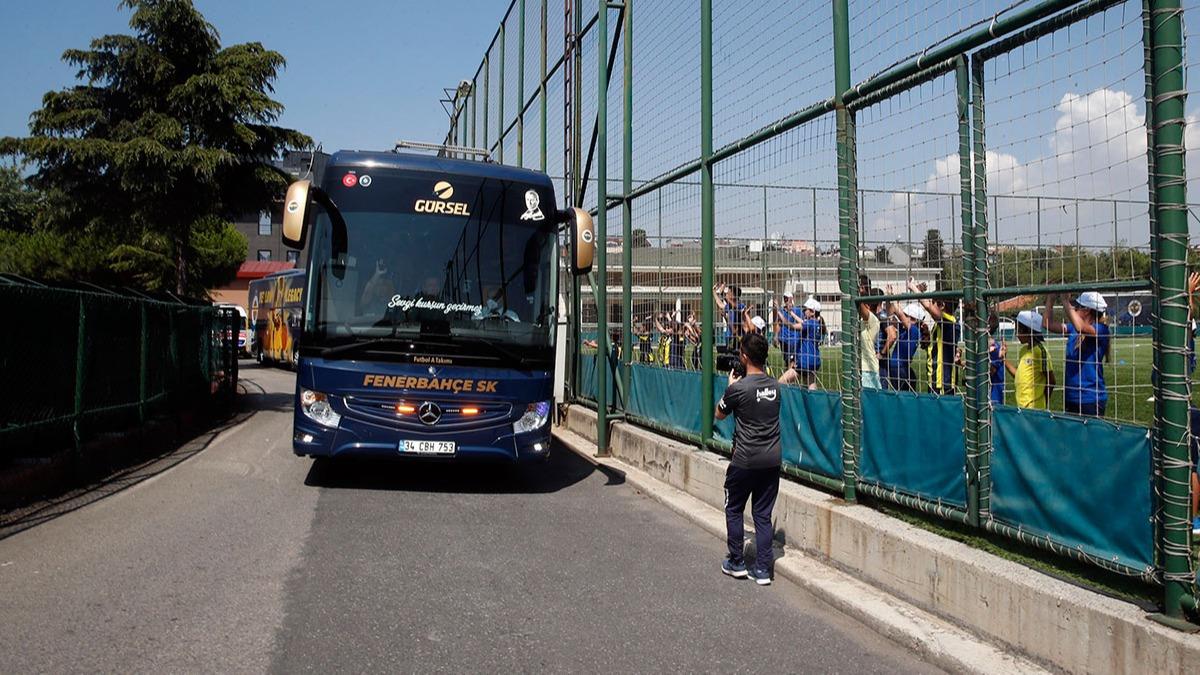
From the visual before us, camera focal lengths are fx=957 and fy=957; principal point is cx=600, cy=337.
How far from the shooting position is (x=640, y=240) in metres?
11.8

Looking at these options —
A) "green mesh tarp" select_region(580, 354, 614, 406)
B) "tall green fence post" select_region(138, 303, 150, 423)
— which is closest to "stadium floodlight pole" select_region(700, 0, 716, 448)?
"green mesh tarp" select_region(580, 354, 614, 406)

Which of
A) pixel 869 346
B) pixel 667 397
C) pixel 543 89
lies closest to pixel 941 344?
pixel 869 346

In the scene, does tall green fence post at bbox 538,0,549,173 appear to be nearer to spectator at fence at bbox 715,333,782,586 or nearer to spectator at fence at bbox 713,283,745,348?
spectator at fence at bbox 713,283,745,348

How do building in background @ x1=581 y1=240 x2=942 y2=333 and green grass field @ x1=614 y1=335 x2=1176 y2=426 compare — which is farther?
building in background @ x1=581 y1=240 x2=942 y2=333

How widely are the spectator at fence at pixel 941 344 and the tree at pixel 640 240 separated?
5470mm

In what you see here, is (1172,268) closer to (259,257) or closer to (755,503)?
(755,503)

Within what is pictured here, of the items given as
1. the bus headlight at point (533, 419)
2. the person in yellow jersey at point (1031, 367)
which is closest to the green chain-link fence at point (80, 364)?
the bus headlight at point (533, 419)

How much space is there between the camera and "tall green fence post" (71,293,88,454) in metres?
9.34

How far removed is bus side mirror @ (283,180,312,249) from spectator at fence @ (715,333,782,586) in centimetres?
461

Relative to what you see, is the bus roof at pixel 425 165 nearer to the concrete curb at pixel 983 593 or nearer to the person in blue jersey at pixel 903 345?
the concrete curb at pixel 983 593

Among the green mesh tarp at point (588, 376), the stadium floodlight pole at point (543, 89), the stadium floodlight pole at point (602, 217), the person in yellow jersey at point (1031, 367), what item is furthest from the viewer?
the stadium floodlight pole at point (543, 89)

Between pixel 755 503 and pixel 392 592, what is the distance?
242 centimetres

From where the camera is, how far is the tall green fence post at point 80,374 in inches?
368

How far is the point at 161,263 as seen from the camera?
34062mm
